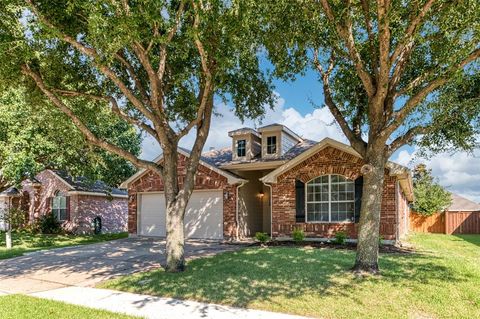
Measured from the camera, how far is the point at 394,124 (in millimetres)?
8219

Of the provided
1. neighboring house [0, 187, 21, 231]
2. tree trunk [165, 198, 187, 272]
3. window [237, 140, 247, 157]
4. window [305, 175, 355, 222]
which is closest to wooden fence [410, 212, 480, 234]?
window [305, 175, 355, 222]

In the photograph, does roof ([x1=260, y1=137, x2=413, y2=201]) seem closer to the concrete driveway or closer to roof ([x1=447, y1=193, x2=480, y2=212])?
the concrete driveway

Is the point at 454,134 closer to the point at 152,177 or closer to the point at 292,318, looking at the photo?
the point at 292,318

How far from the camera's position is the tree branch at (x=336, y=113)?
9312mm

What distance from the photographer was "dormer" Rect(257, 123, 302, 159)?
58.5ft

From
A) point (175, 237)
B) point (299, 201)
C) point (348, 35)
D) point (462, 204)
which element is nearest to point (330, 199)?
point (299, 201)

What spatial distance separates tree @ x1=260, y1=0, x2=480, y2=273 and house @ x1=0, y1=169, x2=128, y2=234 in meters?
17.1

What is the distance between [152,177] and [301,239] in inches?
337

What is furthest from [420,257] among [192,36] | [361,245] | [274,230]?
[192,36]

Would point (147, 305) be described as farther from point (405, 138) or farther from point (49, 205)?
point (49, 205)

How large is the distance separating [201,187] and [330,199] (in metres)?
6.20

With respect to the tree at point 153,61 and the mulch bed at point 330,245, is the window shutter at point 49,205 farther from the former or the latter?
the mulch bed at point 330,245

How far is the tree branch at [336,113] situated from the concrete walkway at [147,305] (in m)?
5.06

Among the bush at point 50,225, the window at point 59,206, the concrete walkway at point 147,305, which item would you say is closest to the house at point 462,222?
the concrete walkway at point 147,305
